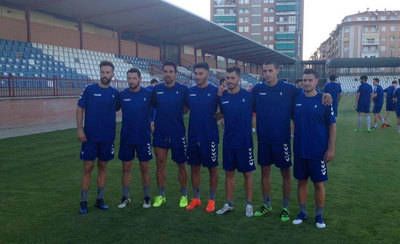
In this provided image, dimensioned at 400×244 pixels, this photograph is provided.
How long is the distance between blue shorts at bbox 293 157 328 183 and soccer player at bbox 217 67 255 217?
→ 0.59m

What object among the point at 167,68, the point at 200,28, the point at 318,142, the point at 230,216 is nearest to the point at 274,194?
the point at 230,216

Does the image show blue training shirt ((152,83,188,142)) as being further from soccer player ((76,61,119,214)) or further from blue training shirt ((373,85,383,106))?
blue training shirt ((373,85,383,106))

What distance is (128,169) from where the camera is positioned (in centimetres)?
545

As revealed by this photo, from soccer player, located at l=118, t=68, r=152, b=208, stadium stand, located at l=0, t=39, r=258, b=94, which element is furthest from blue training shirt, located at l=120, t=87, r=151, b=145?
stadium stand, located at l=0, t=39, r=258, b=94

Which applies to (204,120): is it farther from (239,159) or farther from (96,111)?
(96,111)

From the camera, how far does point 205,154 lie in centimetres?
524

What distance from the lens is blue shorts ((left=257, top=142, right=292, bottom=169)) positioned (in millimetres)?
4930

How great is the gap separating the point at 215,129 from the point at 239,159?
0.56 metres

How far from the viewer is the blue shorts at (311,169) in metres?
4.58

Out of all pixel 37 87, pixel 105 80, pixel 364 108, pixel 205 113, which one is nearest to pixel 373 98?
pixel 364 108

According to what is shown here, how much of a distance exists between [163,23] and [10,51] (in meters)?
12.1

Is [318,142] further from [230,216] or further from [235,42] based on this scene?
[235,42]

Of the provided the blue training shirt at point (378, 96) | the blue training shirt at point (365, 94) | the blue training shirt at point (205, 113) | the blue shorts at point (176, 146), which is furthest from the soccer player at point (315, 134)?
the blue training shirt at point (378, 96)

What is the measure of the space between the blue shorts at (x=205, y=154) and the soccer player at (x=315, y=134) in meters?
1.16
